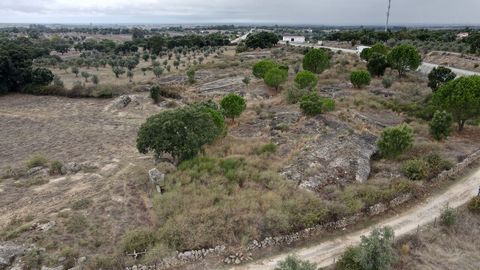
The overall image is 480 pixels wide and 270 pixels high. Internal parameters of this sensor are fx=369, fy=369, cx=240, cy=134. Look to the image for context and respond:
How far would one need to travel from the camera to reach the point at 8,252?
16.2 metres

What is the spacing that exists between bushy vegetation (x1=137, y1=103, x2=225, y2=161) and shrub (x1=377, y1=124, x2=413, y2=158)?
1190 cm

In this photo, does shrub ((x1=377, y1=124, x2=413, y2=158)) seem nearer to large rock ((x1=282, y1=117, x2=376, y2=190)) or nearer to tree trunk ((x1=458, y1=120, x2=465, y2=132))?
large rock ((x1=282, y1=117, x2=376, y2=190))

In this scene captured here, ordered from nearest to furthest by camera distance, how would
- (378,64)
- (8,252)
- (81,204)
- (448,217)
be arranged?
(8,252), (448,217), (81,204), (378,64)

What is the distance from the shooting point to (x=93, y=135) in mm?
35062

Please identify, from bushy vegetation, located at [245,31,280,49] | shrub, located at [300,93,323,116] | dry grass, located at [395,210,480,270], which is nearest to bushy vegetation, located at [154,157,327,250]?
dry grass, located at [395,210,480,270]

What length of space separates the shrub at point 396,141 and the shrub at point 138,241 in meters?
16.5

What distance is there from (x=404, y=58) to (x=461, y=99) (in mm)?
23052

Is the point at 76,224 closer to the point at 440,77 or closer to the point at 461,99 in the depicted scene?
the point at 461,99

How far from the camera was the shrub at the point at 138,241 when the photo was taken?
53.5 ft

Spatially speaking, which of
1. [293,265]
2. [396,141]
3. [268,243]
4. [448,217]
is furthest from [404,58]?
[293,265]

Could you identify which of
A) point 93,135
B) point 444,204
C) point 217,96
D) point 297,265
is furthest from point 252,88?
point 297,265

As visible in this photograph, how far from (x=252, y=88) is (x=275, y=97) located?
5.23 metres

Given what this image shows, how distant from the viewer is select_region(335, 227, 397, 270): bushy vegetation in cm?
1481

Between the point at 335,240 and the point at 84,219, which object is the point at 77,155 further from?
the point at 335,240
